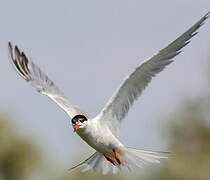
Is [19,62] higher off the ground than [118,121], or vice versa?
[19,62]

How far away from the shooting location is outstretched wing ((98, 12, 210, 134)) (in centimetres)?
1466

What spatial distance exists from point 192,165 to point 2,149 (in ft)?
12.0

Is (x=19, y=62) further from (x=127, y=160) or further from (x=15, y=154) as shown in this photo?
(x=15, y=154)

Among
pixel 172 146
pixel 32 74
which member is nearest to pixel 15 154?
pixel 172 146

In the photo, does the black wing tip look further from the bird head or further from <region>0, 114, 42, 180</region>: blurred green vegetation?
<region>0, 114, 42, 180</region>: blurred green vegetation

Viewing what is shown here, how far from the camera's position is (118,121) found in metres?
→ 15.1

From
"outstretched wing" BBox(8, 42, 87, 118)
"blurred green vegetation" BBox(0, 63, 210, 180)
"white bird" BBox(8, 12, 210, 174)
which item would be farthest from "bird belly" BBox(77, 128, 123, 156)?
"blurred green vegetation" BBox(0, 63, 210, 180)

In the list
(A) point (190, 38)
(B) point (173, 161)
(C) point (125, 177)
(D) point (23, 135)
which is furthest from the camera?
(D) point (23, 135)

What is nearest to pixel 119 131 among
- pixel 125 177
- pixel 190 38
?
pixel 190 38

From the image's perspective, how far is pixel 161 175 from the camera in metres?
21.0

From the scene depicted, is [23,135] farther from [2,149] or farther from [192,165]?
[192,165]

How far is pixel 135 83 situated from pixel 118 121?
49cm

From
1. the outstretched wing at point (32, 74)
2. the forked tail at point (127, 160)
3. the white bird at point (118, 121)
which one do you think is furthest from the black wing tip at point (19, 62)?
the forked tail at point (127, 160)

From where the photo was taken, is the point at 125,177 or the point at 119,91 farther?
the point at 125,177
